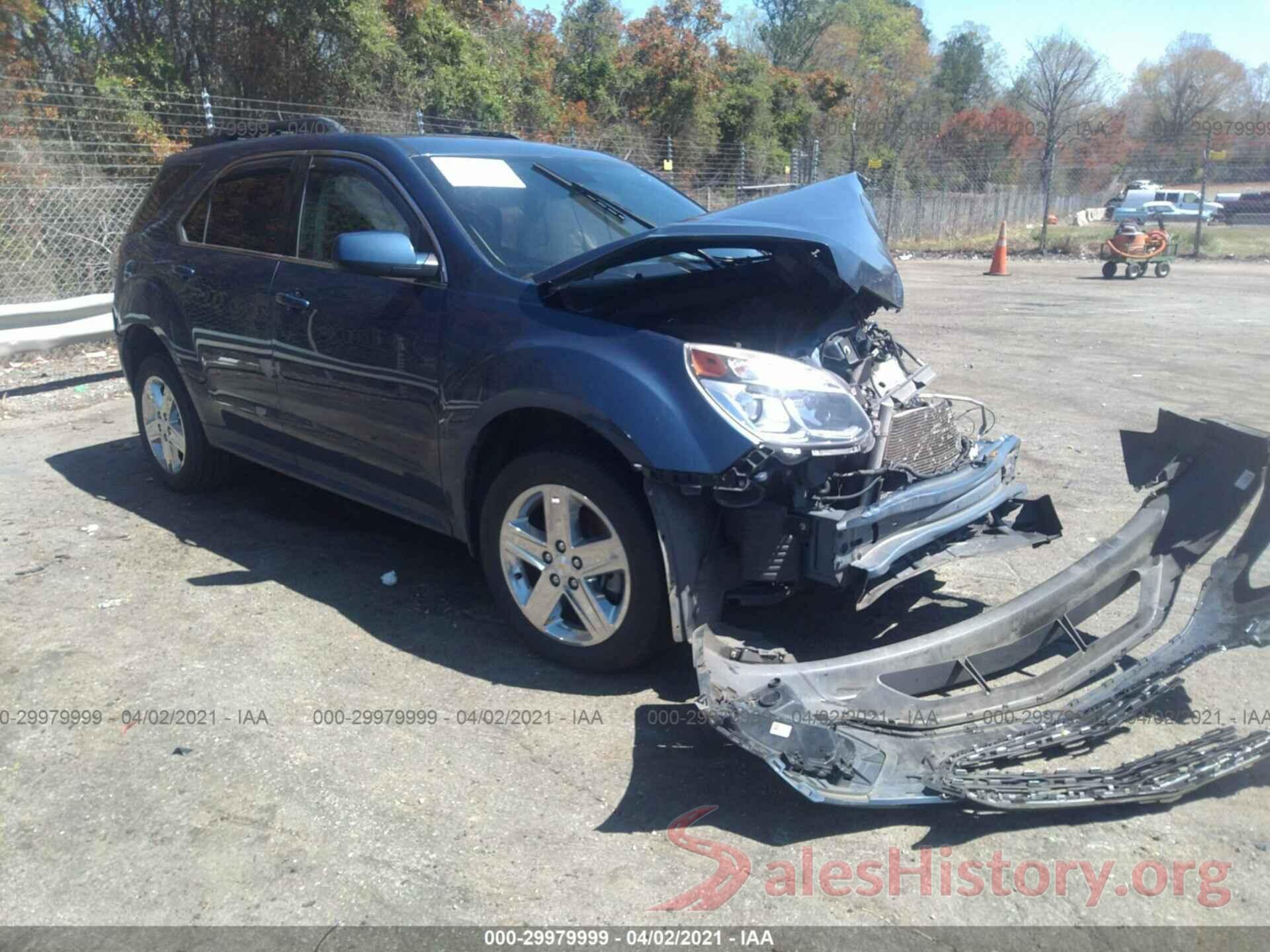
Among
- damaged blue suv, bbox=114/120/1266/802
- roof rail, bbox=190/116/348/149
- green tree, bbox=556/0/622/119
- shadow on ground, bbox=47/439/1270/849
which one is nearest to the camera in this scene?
shadow on ground, bbox=47/439/1270/849

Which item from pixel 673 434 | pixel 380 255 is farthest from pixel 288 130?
pixel 673 434

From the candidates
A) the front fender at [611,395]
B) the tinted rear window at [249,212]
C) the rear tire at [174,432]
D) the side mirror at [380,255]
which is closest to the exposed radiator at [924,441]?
the front fender at [611,395]

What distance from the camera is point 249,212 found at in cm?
526

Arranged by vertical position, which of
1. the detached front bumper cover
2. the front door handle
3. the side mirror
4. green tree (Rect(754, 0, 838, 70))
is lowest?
the detached front bumper cover

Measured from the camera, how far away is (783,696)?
317 cm

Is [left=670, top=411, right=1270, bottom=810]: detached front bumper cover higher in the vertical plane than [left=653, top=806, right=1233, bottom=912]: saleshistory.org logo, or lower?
higher

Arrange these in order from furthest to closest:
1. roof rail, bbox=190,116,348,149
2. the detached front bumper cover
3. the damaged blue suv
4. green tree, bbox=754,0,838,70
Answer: green tree, bbox=754,0,838,70, roof rail, bbox=190,116,348,149, the damaged blue suv, the detached front bumper cover

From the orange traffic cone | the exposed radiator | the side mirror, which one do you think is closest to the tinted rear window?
the side mirror

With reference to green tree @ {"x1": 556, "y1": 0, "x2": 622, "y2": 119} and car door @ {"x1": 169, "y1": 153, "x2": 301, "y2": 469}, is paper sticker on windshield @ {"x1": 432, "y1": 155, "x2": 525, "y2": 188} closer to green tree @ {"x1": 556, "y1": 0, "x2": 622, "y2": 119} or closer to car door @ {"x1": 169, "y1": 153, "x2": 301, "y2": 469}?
car door @ {"x1": 169, "y1": 153, "x2": 301, "y2": 469}

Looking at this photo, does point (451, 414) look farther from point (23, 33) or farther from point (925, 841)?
point (23, 33)

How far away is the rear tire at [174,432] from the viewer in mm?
5859

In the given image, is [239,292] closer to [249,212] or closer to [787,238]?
[249,212]

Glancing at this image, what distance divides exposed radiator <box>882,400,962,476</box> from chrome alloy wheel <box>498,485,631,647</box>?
39.4 inches

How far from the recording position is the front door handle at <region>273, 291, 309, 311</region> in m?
4.70
